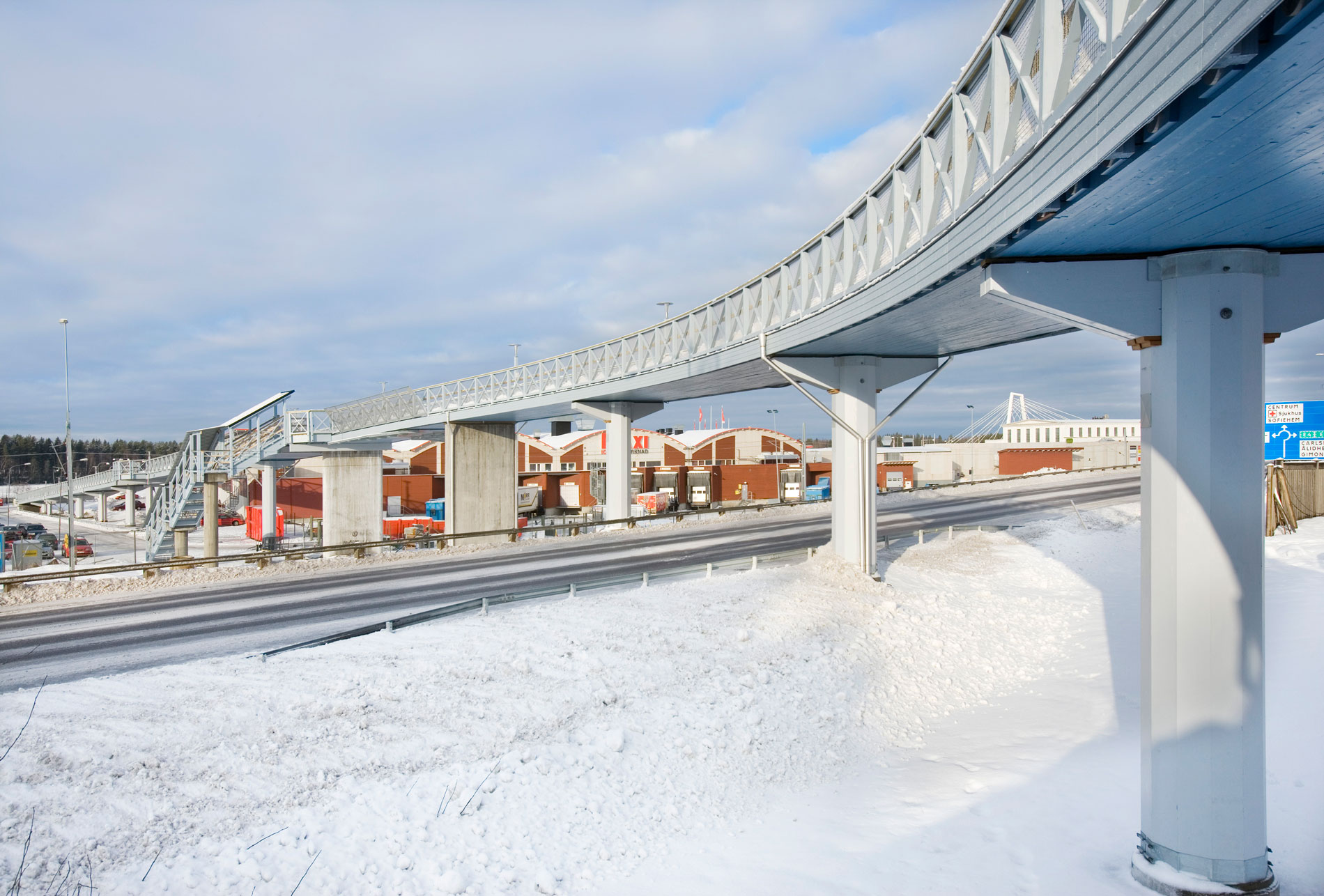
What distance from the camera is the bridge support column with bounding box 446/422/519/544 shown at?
3462cm

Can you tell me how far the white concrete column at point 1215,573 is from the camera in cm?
689

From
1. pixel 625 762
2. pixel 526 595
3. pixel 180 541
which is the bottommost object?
pixel 625 762

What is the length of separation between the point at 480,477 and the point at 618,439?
8.40m

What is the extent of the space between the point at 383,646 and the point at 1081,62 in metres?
12.7

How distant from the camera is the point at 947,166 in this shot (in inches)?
376

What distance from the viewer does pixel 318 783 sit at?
27.8ft

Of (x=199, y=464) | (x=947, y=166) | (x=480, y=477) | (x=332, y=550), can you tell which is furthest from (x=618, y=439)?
(x=947, y=166)

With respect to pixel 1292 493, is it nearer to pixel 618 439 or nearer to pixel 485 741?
pixel 618 439

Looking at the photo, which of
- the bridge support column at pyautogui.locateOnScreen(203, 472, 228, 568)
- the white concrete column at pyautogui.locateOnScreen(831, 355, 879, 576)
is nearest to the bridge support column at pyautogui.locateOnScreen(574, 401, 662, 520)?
the white concrete column at pyautogui.locateOnScreen(831, 355, 879, 576)

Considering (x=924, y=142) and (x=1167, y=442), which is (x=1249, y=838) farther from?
(x=924, y=142)

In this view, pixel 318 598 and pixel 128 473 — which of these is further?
pixel 128 473

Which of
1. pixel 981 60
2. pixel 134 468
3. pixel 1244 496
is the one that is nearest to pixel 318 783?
pixel 1244 496

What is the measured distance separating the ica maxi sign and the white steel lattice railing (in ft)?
72.0

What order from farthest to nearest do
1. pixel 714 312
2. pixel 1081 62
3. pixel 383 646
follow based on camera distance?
pixel 714 312, pixel 383 646, pixel 1081 62
